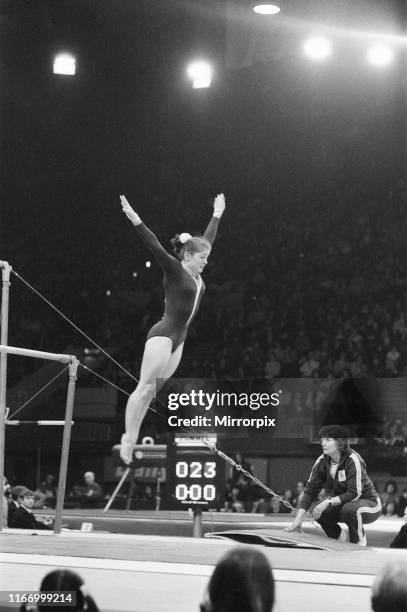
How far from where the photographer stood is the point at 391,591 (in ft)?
7.36

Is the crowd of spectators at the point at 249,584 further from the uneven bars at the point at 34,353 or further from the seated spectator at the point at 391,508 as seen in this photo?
the seated spectator at the point at 391,508

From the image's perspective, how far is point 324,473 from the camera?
21.8 feet

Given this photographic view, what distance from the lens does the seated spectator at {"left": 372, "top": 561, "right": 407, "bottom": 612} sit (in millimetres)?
2231

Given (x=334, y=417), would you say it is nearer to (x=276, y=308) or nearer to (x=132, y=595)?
(x=276, y=308)

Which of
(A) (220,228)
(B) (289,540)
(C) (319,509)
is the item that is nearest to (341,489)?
(C) (319,509)

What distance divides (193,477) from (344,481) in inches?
92.0

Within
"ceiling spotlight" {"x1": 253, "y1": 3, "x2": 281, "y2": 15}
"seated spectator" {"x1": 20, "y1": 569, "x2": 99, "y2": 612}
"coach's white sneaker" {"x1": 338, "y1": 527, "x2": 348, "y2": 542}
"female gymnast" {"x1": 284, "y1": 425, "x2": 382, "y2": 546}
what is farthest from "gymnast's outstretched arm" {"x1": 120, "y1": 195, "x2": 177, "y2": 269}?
"seated spectator" {"x1": 20, "y1": 569, "x2": 99, "y2": 612}

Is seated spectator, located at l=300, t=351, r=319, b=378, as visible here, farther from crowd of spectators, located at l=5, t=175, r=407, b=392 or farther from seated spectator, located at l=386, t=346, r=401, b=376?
seated spectator, located at l=386, t=346, r=401, b=376

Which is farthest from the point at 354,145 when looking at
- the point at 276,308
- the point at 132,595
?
the point at 132,595

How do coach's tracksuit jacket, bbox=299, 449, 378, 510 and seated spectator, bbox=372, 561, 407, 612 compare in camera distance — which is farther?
coach's tracksuit jacket, bbox=299, 449, 378, 510

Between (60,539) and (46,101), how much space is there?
8081 mm

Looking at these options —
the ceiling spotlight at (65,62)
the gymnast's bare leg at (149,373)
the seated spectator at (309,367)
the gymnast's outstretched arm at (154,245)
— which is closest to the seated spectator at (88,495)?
the seated spectator at (309,367)

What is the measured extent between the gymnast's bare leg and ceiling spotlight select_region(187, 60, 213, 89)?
4.53 meters

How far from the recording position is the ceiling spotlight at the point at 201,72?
11.1 meters
